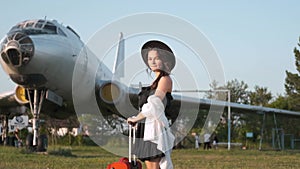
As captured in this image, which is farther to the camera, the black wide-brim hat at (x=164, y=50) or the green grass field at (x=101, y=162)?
the green grass field at (x=101, y=162)

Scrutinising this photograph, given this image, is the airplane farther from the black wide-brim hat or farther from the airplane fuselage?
the black wide-brim hat

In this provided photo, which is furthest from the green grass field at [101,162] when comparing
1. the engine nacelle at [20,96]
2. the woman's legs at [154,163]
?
the woman's legs at [154,163]

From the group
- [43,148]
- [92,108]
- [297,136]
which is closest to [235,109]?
[92,108]

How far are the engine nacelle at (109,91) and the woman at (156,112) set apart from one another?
14.2 m

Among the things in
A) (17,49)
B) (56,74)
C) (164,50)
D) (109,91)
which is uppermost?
(17,49)

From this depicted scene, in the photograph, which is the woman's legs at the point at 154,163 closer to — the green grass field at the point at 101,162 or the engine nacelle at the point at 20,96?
the green grass field at the point at 101,162

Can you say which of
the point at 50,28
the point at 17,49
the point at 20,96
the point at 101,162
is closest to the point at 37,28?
the point at 50,28

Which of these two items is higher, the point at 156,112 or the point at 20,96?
the point at 20,96

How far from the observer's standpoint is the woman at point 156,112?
5879mm

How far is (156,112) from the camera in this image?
5875 millimetres

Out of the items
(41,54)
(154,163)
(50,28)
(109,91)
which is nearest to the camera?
(154,163)

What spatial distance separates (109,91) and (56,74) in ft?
11.8

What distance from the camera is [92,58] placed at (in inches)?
795

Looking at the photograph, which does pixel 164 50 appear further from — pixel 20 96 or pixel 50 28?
pixel 20 96
